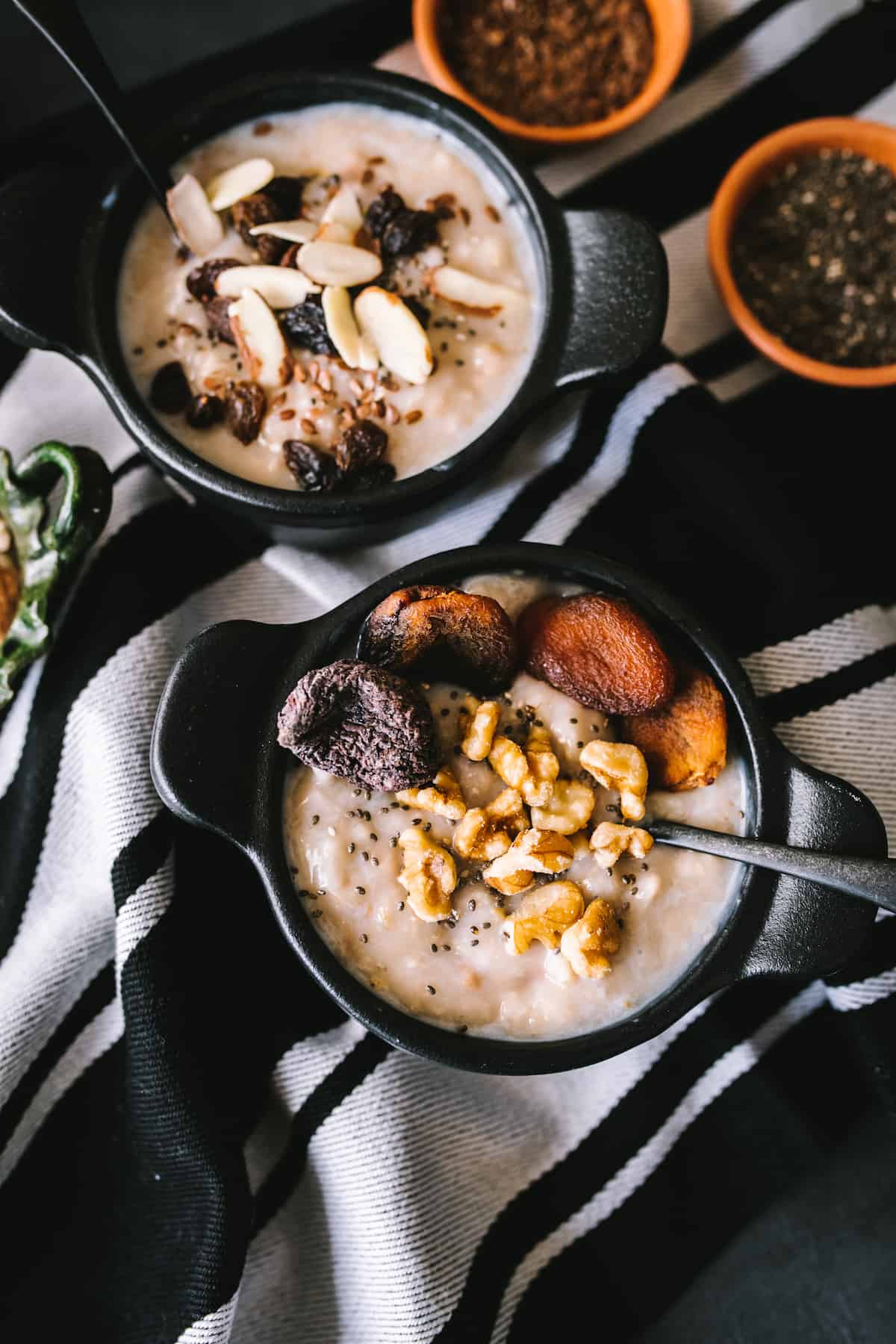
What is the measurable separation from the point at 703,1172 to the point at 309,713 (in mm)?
991

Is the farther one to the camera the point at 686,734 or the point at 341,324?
the point at 341,324

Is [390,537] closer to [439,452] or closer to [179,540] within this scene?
[439,452]

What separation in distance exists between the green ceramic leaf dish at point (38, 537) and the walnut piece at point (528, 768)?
666 mm

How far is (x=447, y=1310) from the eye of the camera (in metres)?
1.64

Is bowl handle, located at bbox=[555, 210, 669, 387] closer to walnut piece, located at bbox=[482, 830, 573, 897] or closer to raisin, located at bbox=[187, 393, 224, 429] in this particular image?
raisin, located at bbox=[187, 393, 224, 429]

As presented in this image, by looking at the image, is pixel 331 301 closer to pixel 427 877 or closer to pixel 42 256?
pixel 42 256

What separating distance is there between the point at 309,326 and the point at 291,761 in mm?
594

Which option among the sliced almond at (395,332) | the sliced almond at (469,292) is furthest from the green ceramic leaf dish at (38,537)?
the sliced almond at (469,292)

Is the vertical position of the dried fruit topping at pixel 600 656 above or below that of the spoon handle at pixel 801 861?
above

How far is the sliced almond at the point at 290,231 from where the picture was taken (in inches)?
64.6

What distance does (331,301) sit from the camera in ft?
5.26

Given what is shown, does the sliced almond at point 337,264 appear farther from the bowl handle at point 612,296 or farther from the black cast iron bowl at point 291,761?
the black cast iron bowl at point 291,761

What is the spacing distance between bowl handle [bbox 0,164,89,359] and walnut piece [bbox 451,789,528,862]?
32.4 inches

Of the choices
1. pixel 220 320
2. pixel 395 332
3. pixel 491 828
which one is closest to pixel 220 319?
pixel 220 320
